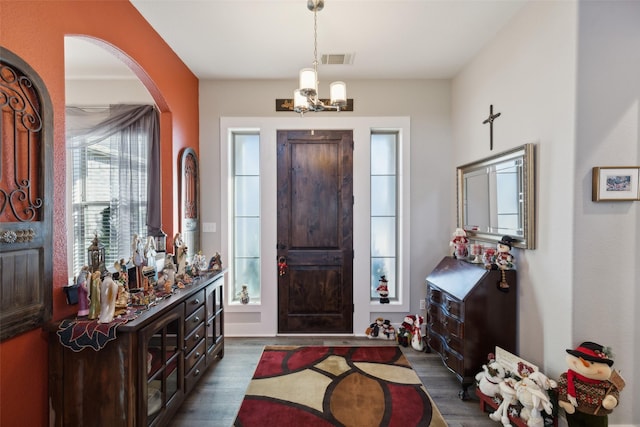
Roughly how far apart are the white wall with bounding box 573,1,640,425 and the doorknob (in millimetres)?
2567

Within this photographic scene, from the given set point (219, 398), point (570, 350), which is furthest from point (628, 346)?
point (219, 398)

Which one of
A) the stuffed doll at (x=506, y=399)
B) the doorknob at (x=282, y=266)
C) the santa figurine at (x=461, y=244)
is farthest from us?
the doorknob at (x=282, y=266)

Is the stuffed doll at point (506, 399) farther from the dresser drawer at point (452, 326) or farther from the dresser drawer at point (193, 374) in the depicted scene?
the dresser drawer at point (193, 374)

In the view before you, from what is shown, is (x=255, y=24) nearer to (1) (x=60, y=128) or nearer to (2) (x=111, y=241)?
(1) (x=60, y=128)

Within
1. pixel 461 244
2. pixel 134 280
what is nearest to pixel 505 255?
pixel 461 244

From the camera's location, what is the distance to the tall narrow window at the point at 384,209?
142 inches

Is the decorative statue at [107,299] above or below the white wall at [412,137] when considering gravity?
below

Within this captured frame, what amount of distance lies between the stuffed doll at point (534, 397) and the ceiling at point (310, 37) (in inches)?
106

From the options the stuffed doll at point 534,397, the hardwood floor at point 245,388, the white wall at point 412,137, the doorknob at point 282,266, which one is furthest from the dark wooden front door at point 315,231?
the stuffed doll at point 534,397

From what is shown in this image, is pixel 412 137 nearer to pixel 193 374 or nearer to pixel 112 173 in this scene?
pixel 193 374

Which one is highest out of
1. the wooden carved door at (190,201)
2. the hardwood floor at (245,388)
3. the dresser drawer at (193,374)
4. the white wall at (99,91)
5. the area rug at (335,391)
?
the white wall at (99,91)

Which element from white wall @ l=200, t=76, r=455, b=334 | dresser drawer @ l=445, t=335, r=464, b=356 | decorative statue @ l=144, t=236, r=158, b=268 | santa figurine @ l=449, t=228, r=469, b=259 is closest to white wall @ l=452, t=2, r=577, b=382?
dresser drawer @ l=445, t=335, r=464, b=356

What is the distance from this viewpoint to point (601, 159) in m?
1.81

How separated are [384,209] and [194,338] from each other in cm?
Answer: 246
